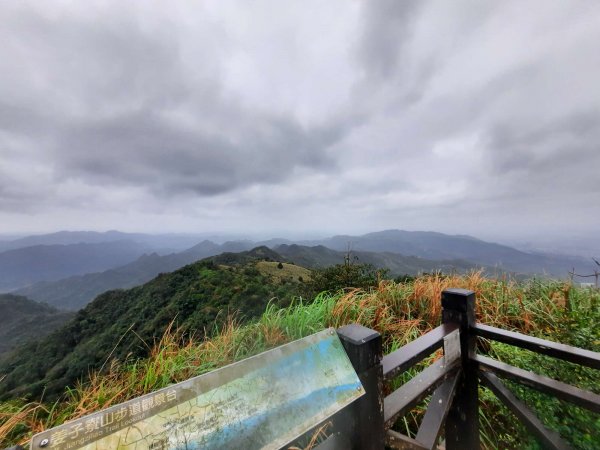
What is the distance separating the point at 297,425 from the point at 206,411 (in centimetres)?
29

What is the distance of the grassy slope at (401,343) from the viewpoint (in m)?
2.07

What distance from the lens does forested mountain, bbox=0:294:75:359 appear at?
212 feet

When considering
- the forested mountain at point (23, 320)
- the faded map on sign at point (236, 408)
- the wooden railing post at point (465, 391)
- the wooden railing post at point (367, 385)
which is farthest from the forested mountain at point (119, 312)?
the forested mountain at point (23, 320)

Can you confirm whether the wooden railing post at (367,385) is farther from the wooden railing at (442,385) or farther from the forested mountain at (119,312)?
the forested mountain at (119,312)

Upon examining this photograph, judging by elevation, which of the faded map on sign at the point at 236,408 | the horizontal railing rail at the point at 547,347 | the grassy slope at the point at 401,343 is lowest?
the grassy slope at the point at 401,343

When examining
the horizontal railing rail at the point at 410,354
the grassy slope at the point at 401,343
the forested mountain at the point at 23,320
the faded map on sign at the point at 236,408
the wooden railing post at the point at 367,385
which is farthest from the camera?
the forested mountain at the point at 23,320

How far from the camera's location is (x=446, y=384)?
1842mm

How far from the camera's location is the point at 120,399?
8.00 ft

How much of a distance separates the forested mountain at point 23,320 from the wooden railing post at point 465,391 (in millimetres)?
75404

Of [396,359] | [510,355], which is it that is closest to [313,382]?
[396,359]

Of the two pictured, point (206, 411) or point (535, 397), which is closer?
point (206, 411)

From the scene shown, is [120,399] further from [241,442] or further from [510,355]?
[510,355]

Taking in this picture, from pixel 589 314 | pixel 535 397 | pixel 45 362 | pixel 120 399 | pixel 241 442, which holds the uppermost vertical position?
pixel 241 442

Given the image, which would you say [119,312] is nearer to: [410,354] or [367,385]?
[410,354]
